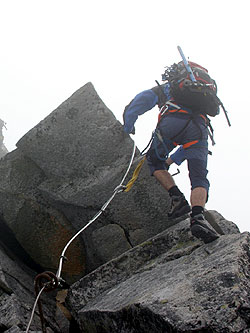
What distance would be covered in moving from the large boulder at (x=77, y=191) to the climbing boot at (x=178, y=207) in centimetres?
49

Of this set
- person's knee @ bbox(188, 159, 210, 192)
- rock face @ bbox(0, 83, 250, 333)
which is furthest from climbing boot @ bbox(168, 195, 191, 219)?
person's knee @ bbox(188, 159, 210, 192)

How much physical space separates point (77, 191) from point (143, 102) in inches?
99.1

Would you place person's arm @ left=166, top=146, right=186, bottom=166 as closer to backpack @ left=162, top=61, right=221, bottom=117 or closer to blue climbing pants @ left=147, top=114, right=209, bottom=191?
blue climbing pants @ left=147, top=114, right=209, bottom=191

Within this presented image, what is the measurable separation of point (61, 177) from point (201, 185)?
3.47 metres

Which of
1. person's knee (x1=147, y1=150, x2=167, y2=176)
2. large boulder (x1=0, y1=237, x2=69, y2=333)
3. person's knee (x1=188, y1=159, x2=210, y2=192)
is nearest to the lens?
large boulder (x1=0, y1=237, x2=69, y2=333)

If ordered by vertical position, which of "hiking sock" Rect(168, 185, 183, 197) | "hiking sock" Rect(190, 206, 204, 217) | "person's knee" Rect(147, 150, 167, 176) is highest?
"person's knee" Rect(147, 150, 167, 176)

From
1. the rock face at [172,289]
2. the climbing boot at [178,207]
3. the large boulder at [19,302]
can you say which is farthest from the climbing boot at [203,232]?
the large boulder at [19,302]

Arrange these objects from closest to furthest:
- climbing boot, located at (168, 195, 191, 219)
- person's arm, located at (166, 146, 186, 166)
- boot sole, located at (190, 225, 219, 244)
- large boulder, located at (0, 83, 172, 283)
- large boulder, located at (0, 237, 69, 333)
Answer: large boulder, located at (0, 237, 69, 333) < boot sole, located at (190, 225, 219, 244) < climbing boot, located at (168, 195, 191, 219) < large boulder, located at (0, 83, 172, 283) < person's arm, located at (166, 146, 186, 166)

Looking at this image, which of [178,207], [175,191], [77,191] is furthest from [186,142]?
[77,191]

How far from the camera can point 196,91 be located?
20.0 feet

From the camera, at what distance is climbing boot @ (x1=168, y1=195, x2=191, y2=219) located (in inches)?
259

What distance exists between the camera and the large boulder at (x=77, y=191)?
703 cm

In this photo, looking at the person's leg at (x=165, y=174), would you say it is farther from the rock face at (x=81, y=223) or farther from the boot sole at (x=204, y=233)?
the boot sole at (x=204, y=233)

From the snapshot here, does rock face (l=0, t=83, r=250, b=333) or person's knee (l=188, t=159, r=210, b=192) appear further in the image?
person's knee (l=188, t=159, r=210, b=192)
